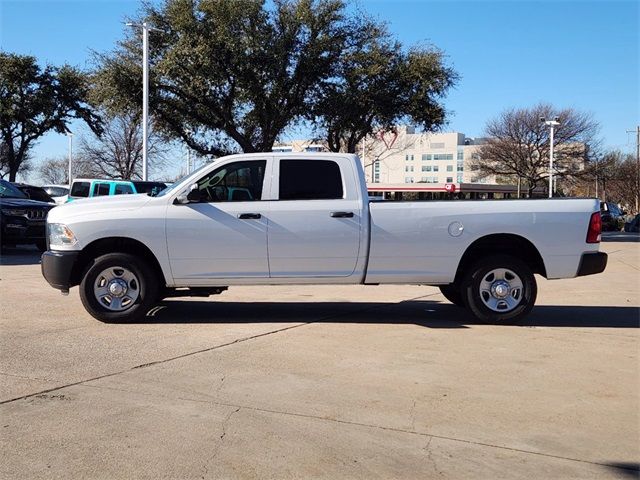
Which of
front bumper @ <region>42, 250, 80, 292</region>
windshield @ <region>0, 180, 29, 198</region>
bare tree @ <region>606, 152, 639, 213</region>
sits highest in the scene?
bare tree @ <region>606, 152, 639, 213</region>

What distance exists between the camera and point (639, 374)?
5.93 m

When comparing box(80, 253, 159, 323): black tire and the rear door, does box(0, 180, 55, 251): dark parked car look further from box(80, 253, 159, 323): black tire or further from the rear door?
the rear door

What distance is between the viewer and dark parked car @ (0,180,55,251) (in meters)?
16.7

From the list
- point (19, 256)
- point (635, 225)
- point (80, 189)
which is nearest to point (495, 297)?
point (19, 256)

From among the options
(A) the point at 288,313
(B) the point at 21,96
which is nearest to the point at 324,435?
(A) the point at 288,313

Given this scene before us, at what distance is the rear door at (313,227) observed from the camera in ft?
25.1

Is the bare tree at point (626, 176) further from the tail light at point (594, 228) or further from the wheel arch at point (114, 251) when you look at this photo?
the wheel arch at point (114, 251)

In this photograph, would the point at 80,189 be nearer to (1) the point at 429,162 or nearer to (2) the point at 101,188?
(2) the point at 101,188

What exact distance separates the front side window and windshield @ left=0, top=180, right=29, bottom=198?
1259 centimetres

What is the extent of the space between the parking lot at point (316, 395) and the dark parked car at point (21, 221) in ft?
29.3

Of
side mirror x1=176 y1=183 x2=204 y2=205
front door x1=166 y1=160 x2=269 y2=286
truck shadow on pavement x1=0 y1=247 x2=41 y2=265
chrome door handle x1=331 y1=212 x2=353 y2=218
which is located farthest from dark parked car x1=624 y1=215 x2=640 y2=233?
side mirror x1=176 y1=183 x2=204 y2=205

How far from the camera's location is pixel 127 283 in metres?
7.75

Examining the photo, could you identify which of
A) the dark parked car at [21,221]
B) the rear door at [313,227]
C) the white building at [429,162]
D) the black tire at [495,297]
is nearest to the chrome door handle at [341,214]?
the rear door at [313,227]

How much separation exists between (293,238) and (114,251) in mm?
2182
